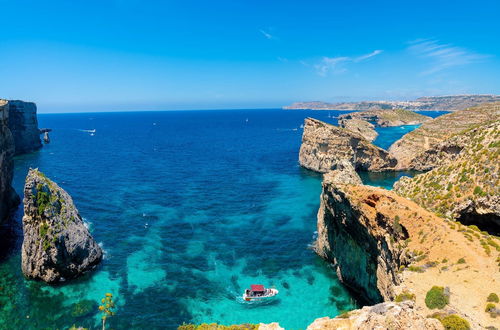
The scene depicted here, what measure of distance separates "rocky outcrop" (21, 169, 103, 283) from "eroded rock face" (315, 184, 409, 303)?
37780 mm

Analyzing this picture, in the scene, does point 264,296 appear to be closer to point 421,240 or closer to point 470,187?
point 421,240

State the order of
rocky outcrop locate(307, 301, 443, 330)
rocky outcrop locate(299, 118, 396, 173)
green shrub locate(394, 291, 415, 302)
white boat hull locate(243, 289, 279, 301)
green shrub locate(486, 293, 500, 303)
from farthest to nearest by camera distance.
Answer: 1. rocky outcrop locate(299, 118, 396, 173)
2. white boat hull locate(243, 289, 279, 301)
3. green shrub locate(394, 291, 415, 302)
4. green shrub locate(486, 293, 500, 303)
5. rocky outcrop locate(307, 301, 443, 330)

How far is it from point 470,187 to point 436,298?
2292cm

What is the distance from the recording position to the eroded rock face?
33594 millimetres

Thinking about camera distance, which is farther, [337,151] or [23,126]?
[23,126]

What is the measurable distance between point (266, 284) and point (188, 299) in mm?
11313

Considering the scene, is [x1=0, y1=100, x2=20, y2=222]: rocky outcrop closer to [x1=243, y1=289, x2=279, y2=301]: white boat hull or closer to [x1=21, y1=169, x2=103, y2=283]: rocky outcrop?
[x1=21, y1=169, x2=103, y2=283]: rocky outcrop

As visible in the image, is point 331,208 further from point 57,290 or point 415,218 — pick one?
point 57,290

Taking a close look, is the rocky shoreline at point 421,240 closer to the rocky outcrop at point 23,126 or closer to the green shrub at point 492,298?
the green shrub at point 492,298

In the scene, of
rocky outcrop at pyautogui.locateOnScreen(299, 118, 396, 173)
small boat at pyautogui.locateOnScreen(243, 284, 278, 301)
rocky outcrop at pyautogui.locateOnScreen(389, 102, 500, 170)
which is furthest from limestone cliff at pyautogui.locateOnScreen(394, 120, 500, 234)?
rocky outcrop at pyautogui.locateOnScreen(389, 102, 500, 170)

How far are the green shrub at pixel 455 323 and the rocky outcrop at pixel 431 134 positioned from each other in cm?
10449

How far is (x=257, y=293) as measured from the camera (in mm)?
42562

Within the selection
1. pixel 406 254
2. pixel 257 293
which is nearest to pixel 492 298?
pixel 406 254

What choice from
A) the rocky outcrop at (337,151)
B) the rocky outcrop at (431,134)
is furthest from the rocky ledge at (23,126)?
the rocky outcrop at (431,134)
